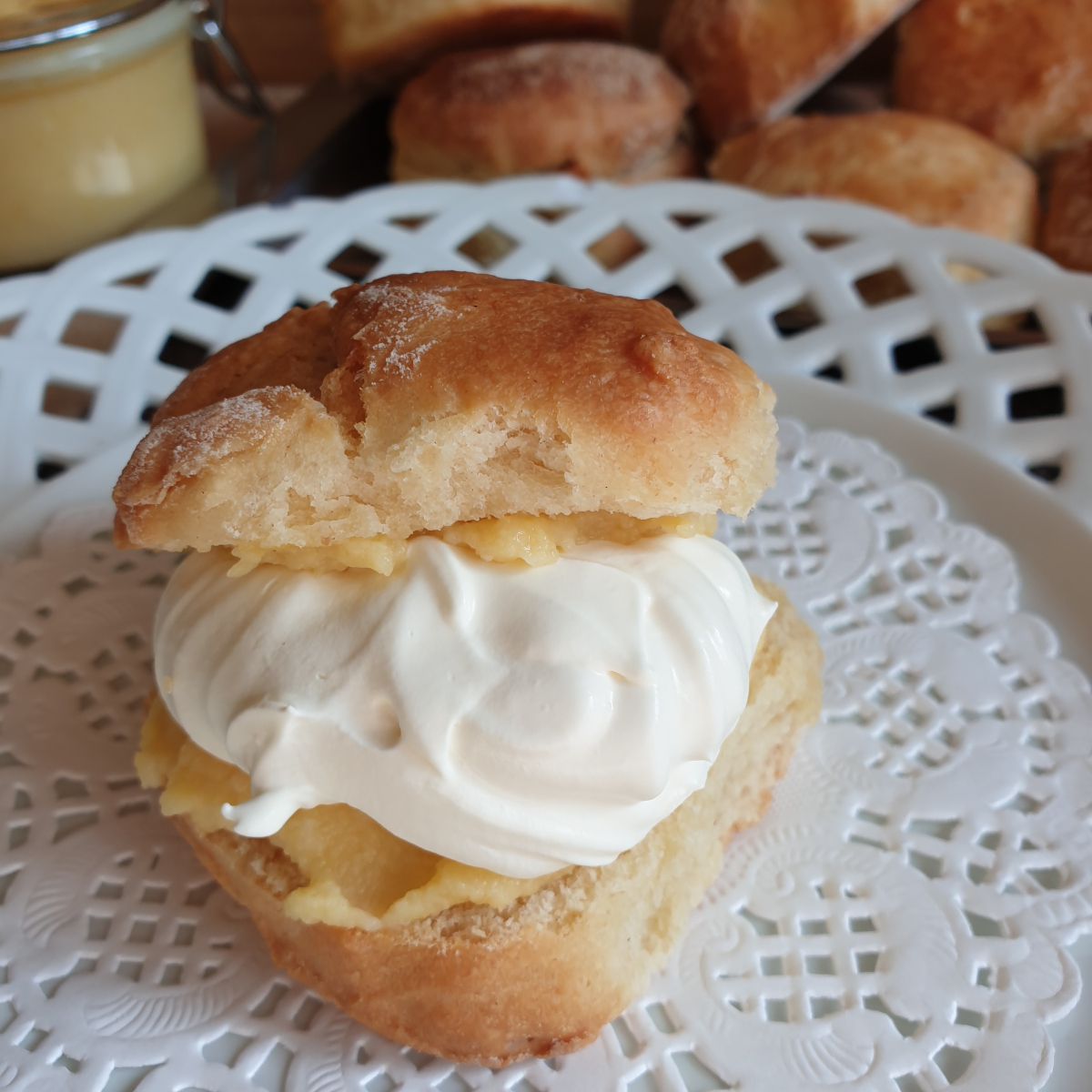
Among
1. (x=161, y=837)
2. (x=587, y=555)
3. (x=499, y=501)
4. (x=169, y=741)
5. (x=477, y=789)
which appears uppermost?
(x=499, y=501)

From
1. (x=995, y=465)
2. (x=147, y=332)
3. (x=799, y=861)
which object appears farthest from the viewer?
(x=147, y=332)

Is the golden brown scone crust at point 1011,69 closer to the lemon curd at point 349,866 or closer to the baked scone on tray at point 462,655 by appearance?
the baked scone on tray at point 462,655

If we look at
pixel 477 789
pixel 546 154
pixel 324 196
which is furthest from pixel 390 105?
pixel 477 789

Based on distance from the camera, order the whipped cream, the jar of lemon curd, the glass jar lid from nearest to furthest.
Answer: the whipped cream, the glass jar lid, the jar of lemon curd

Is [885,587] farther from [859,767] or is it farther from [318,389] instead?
[318,389]

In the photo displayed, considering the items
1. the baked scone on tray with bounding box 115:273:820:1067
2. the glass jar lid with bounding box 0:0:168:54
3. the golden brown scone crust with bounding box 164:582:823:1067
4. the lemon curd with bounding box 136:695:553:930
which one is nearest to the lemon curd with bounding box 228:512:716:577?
the baked scone on tray with bounding box 115:273:820:1067

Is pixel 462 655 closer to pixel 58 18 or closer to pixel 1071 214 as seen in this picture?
pixel 58 18

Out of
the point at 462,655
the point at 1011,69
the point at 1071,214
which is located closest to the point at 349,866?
the point at 462,655

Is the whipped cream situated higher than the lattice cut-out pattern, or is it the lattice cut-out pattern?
the whipped cream

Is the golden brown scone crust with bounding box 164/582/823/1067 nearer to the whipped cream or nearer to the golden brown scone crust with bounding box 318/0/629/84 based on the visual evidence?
the whipped cream
